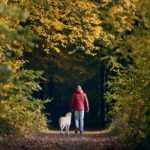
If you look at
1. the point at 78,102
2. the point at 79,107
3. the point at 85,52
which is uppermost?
the point at 85,52

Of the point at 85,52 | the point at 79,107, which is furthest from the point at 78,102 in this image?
the point at 85,52

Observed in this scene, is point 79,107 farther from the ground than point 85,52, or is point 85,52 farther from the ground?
point 85,52

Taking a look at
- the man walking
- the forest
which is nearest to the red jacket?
the man walking

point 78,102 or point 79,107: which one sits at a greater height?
point 78,102

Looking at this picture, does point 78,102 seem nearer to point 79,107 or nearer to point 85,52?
point 79,107

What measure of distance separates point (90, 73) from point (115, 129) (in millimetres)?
22390

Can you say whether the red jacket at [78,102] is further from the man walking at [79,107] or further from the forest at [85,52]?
the forest at [85,52]

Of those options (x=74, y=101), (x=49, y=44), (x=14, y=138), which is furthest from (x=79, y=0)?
(x=14, y=138)

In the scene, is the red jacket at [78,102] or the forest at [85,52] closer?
the forest at [85,52]

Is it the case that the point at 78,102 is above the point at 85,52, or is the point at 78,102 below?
below

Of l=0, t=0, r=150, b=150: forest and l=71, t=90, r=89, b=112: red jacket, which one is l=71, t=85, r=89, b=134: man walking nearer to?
l=71, t=90, r=89, b=112: red jacket

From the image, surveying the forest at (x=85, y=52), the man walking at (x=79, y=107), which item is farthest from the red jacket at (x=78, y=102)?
the forest at (x=85, y=52)

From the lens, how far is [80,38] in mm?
23688

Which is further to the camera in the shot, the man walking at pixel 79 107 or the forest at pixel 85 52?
the man walking at pixel 79 107
